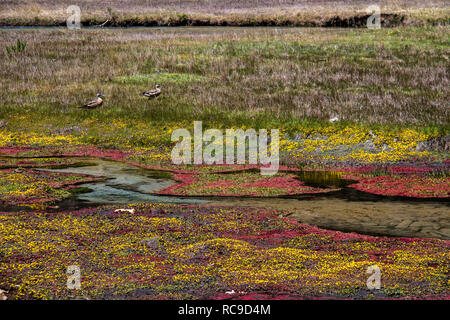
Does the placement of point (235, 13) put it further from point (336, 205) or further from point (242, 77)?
point (336, 205)

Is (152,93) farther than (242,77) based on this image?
No

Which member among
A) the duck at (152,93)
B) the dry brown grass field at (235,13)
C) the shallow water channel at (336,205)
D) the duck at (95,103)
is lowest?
the shallow water channel at (336,205)

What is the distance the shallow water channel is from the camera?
51.7 feet

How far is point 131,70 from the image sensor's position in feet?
122

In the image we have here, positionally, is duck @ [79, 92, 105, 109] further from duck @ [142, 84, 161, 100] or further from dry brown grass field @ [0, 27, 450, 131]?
duck @ [142, 84, 161, 100]

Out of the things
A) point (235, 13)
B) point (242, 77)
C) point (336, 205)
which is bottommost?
point (336, 205)

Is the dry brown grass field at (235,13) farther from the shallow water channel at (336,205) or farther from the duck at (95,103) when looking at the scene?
the shallow water channel at (336,205)

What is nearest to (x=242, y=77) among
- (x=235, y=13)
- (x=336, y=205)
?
(x=336, y=205)

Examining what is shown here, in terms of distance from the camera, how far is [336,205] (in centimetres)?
1800

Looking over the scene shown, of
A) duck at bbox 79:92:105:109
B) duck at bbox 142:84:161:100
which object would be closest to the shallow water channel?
duck at bbox 79:92:105:109

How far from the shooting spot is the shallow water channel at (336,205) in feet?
51.7

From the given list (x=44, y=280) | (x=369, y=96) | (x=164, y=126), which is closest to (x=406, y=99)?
(x=369, y=96)

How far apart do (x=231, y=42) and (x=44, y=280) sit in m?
36.6

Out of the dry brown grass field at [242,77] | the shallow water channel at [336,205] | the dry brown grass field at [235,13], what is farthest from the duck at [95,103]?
the dry brown grass field at [235,13]
